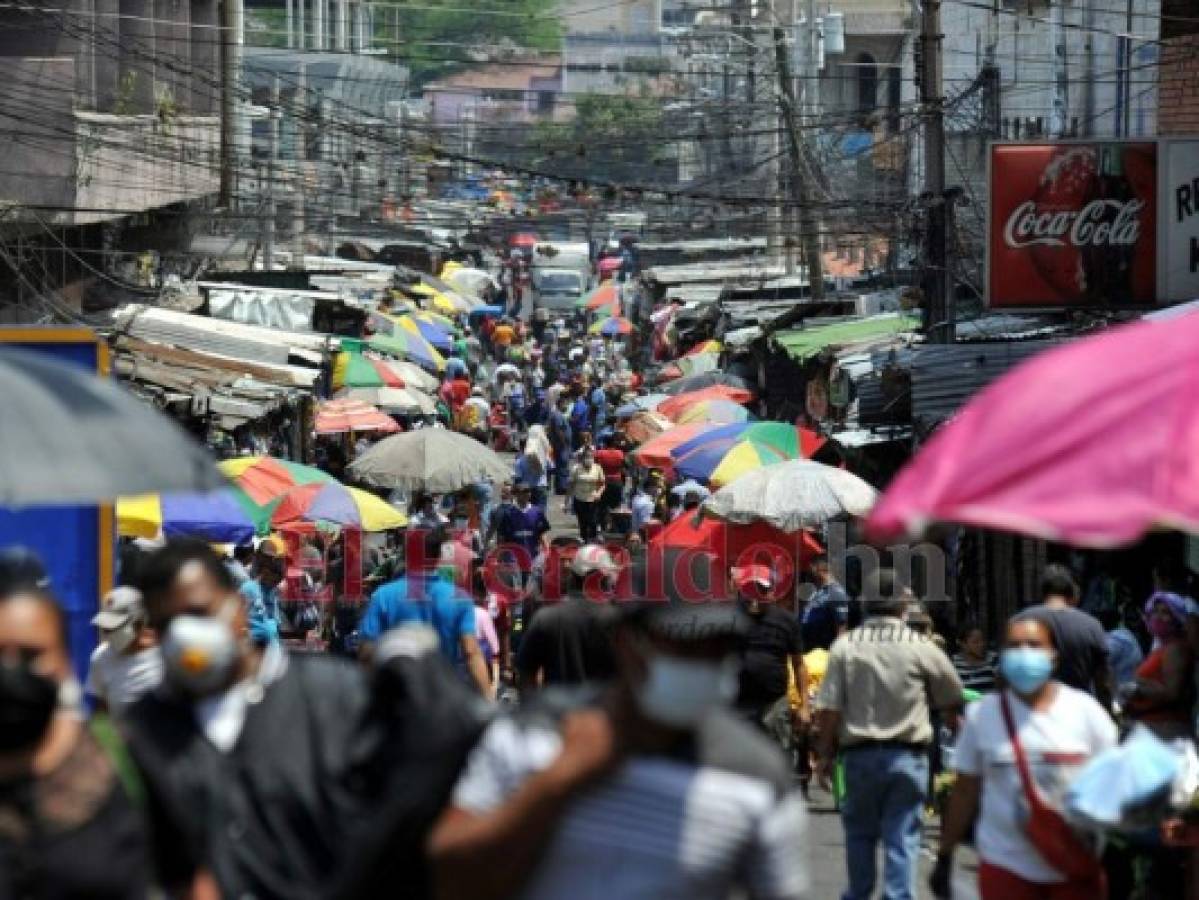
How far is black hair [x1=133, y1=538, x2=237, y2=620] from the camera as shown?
659cm

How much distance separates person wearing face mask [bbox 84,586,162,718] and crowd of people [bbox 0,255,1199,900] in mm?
13

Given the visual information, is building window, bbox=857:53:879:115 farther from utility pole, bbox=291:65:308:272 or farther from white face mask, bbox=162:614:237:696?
white face mask, bbox=162:614:237:696

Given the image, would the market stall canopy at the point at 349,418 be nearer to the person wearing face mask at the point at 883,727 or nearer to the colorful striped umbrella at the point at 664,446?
the colorful striped umbrella at the point at 664,446

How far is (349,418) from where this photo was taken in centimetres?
2975

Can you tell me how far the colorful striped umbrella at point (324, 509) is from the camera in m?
19.8

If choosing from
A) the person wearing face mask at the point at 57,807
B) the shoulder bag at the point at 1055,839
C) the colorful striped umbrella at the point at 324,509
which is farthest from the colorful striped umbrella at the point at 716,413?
the person wearing face mask at the point at 57,807

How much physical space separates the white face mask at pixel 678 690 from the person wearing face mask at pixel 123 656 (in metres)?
4.41

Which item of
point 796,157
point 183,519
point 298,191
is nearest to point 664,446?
point 183,519

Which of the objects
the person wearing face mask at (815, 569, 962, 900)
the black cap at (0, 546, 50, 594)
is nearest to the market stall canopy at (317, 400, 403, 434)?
the person wearing face mask at (815, 569, 962, 900)

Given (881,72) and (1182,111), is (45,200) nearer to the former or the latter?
(1182,111)

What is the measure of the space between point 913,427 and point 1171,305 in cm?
369

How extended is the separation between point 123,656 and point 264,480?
10.7m

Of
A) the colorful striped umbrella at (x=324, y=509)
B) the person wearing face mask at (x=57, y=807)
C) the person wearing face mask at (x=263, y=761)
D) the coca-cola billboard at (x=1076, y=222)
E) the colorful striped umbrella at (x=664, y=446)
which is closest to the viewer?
the person wearing face mask at (x=57, y=807)

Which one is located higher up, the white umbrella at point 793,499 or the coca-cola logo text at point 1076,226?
the coca-cola logo text at point 1076,226
